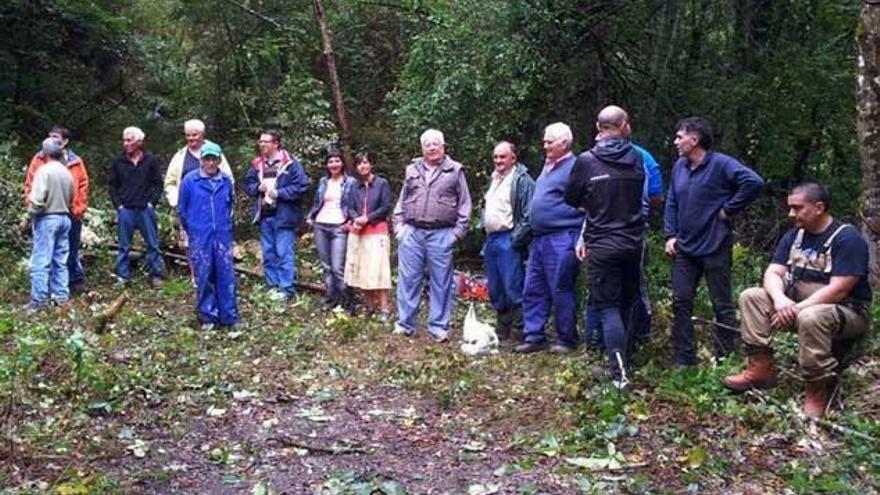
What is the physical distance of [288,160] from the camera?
936cm

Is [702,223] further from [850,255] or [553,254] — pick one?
[553,254]

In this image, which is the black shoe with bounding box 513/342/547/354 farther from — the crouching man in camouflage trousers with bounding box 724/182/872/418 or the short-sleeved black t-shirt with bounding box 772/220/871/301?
the short-sleeved black t-shirt with bounding box 772/220/871/301

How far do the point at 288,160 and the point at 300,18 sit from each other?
7.41m

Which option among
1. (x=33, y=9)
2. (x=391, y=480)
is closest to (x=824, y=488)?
(x=391, y=480)

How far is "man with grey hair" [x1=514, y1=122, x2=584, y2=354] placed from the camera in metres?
7.17

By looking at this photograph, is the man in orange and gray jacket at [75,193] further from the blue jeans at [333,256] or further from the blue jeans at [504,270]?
the blue jeans at [504,270]

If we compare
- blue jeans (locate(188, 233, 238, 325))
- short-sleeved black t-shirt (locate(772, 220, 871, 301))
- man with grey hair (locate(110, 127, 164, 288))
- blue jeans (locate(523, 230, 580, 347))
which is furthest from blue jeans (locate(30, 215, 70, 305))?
short-sleeved black t-shirt (locate(772, 220, 871, 301))

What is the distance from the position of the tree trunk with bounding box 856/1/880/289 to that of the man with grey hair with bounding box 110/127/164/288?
7.11 m

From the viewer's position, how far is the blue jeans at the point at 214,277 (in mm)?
8180

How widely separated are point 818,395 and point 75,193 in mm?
7489

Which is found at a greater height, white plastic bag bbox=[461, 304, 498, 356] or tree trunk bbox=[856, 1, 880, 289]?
tree trunk bbox=[856, 1, 880, 289]

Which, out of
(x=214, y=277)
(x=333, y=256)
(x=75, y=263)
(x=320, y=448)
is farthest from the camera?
(x=75, y=263)

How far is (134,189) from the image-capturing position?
987 cm

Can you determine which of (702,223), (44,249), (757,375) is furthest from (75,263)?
(757,375)
